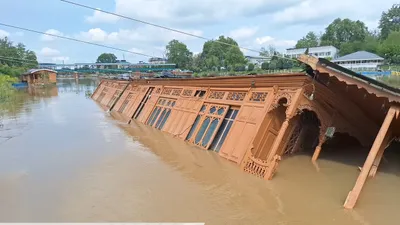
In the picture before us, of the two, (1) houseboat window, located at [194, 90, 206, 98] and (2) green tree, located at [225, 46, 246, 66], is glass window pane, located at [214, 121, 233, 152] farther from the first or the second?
(2) green tree, located at [225, 46, 246, 66]

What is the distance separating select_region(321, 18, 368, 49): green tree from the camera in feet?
269

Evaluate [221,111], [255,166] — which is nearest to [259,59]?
[221,111]

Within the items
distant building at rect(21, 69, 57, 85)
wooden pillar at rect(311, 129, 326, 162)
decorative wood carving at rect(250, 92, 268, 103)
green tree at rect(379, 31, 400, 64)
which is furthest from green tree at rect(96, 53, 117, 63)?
wooden pillar at rect(311, 129, 326, 162)

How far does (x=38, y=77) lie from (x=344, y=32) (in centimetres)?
7669

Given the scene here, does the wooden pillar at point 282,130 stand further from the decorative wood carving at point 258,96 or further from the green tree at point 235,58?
the green tree at point 235,58

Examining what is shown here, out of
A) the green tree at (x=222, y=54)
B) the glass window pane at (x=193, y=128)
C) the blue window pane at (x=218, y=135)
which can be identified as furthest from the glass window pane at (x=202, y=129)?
the green tree at (x=222, y=54)

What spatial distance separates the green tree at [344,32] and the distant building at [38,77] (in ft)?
229

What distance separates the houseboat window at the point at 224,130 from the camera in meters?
10.4

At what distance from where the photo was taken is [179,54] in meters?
91.6

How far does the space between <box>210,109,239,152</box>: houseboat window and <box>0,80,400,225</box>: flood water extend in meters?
0.53

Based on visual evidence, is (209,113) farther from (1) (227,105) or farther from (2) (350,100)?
(2) (350,100)

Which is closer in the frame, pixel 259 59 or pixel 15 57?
pixel 259 59

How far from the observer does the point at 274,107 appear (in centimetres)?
886

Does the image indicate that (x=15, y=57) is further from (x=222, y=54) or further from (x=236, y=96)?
(x=236, y=96)
